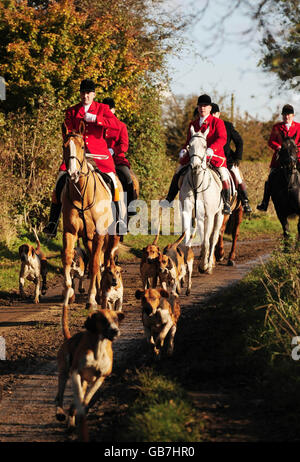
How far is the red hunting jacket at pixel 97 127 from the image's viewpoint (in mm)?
9914

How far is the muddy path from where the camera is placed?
17.1ft

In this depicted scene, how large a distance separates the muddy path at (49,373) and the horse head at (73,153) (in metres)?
1.89

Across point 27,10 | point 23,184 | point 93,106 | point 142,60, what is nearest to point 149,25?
point 142,60

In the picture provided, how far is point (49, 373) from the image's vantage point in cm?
688

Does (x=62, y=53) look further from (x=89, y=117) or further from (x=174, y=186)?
(x=89, y=117)

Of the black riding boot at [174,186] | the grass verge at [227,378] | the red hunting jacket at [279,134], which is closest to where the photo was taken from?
the grass verge at [227,378]

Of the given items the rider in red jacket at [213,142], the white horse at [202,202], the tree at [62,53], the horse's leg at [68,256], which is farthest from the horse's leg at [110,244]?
the tree at [62,53]

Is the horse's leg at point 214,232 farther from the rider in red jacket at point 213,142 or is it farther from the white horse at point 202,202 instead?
the rider in red jacket at point 213,142

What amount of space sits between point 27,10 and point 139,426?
15.0 metres

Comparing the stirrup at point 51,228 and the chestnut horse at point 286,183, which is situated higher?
the chestnut horse at point 286,183

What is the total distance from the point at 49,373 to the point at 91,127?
4267 millimetres

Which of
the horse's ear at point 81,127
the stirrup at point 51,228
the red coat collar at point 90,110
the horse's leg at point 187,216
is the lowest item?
→ the stirrup at point 51,228

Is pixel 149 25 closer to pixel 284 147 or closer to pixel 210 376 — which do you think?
pixel 284 147

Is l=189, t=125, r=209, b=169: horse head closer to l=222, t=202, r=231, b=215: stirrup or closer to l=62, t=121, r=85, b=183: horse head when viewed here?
l=222, t=202, r=231, b=215: stirrup
